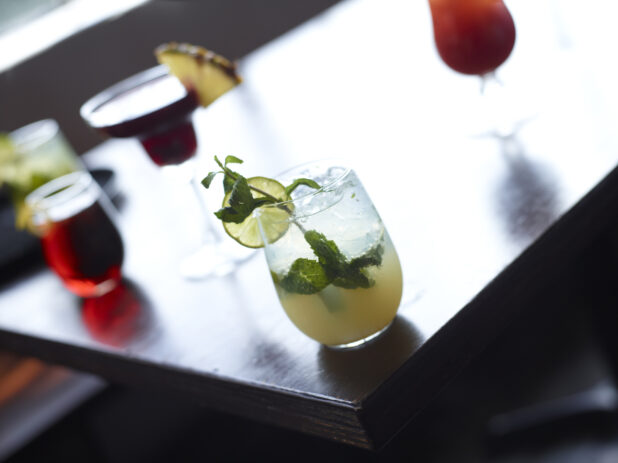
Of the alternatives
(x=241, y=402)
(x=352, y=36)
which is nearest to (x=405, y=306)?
(x=241, y=402)

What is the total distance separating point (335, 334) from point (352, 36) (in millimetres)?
1382

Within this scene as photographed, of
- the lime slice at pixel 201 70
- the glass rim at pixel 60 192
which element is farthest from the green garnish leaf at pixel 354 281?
the glass rim at pixel 60 192

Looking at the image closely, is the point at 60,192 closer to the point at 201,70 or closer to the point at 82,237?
the point at 82,237

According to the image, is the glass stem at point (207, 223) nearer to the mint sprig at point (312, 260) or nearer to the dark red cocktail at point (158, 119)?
the dark red cocktail at point (158, 119)

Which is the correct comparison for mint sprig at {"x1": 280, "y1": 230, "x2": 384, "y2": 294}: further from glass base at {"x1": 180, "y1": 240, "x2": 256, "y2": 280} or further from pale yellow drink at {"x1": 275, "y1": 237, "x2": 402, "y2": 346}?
glass base at {"x1": 180, "y1": 240, "x2": 256, "y2": 280}

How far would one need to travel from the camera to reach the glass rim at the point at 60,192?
1.11 meters

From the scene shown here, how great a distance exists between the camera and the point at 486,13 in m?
0.98

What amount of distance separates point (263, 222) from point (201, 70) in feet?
1.46

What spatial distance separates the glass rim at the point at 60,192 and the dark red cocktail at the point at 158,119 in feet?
0.30

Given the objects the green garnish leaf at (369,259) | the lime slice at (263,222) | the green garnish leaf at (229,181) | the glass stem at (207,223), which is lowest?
the glass stem at (207,223)

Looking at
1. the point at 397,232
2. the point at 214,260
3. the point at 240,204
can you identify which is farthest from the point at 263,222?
the point at 214,260

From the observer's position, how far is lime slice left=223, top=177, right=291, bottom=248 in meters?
0.65

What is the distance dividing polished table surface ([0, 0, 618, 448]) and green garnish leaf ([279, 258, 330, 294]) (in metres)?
0.07

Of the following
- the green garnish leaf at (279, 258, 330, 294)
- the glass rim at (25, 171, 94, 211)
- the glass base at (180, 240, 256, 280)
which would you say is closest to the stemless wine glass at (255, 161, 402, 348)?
the green garnish leaf at (279, 258, 330, 294)
